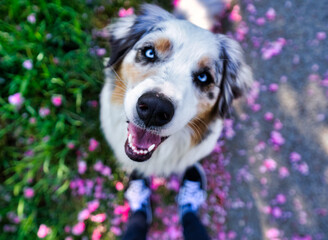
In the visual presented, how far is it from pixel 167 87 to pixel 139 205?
1.67m

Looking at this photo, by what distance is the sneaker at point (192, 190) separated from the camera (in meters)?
2.61

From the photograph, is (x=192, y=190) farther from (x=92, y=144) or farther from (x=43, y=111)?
(x=43, y=111)

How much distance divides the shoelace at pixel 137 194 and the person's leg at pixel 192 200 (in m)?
0.44

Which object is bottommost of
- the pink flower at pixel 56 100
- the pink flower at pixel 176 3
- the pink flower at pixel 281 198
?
the pink flower at pixel 281 198

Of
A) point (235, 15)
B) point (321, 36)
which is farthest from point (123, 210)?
point (321, 36)

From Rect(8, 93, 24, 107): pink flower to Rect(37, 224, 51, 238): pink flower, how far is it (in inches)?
50.6

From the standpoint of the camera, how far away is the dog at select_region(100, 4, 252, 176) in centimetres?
144

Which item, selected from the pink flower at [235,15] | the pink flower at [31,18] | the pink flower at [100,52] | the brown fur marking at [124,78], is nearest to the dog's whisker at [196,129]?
the brown fur marking at [124,78]

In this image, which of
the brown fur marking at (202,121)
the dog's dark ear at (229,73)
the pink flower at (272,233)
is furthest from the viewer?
the pink flower at (272,233)

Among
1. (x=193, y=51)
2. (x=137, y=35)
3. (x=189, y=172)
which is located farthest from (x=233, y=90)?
(x=189, y=172)

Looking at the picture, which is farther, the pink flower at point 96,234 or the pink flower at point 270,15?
the pink flower at point 270,15

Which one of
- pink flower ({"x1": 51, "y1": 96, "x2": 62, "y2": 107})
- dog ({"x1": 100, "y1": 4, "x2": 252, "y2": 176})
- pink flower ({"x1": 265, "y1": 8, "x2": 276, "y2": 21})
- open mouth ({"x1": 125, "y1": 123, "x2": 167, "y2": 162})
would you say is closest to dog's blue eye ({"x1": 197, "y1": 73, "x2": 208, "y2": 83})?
dog ({"x1": 100, "y1": 4, "x2": 252, "y2": 176})

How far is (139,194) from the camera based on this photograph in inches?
102

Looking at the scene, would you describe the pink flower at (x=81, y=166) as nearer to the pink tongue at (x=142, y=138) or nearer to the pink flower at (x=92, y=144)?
the pink flower at (x=92, y=144)
